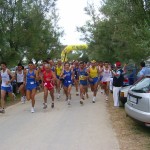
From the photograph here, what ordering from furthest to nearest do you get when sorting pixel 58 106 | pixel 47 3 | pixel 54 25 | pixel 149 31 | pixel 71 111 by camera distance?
pixel 54 25, pixel 47 3, pixel 58 106, pixel 71 111, pixel 149 31

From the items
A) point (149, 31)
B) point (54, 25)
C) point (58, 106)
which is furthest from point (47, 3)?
point (149, 31)

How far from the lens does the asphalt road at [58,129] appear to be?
8156 mm

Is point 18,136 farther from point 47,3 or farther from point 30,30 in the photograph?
point 47,3

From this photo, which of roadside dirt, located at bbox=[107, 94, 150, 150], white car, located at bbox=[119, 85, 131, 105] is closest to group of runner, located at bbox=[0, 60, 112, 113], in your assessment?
white car, located at bbox=[119, 85, 131, 105]

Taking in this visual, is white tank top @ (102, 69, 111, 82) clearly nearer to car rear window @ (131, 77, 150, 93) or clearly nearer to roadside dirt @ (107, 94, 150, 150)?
roadside dirt @ (107, 94, 150, 150)

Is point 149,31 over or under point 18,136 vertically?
over

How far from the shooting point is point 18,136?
9086 mm

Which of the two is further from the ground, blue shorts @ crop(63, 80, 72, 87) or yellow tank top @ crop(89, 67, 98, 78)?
yellow tank top @ crop(89, 67, 98, 78)

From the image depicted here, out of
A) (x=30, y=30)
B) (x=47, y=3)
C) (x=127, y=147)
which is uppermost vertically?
(x=47, y=3)

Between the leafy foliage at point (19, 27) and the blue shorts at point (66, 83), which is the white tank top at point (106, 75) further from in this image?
the leafy foliage at point (19, 27)

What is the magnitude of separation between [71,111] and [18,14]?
28.0ft

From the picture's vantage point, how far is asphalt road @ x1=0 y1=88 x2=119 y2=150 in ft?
26.8

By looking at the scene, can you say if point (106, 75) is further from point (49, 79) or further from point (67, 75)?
point (49, 79)

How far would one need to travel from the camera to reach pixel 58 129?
9945mm
